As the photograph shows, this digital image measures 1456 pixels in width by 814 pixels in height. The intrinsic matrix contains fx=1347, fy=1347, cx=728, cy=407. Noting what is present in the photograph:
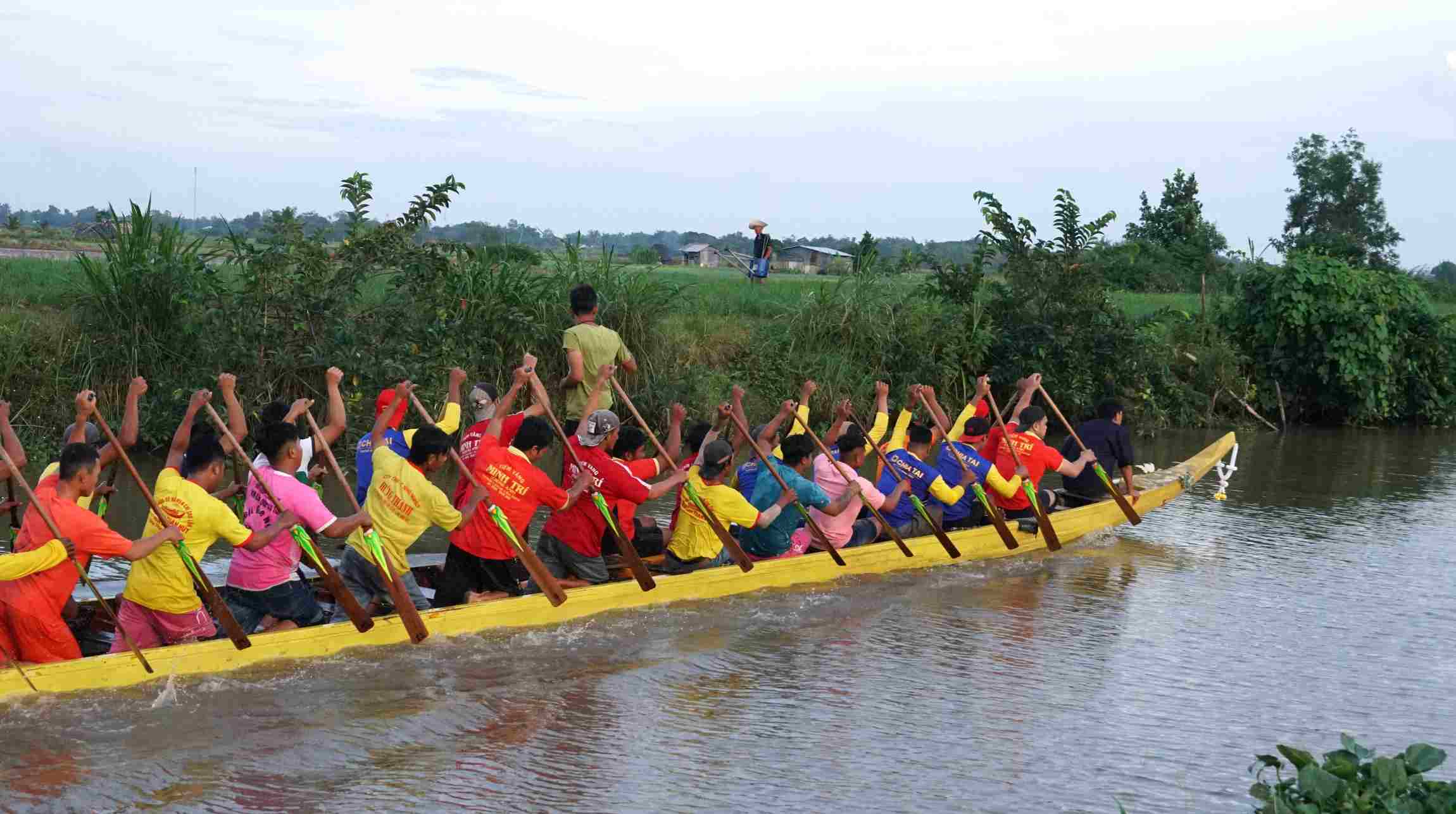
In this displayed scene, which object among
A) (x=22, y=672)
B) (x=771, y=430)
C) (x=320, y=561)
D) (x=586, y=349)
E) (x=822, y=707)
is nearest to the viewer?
(x=22, y=672)

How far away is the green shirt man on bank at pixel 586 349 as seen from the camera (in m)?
10.6

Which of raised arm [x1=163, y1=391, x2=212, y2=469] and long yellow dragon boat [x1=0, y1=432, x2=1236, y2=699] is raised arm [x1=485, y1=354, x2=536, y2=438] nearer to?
long yellow dragon boat [x1=0, y1=432, x2=1236, y2=699]

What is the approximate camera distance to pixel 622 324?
16062mm

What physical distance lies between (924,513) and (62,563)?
6288 millimetres

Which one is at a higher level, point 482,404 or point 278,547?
point 482,404

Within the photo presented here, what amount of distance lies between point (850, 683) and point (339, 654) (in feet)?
9.56

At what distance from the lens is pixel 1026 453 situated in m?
11.3

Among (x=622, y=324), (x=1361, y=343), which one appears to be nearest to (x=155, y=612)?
(x=622, y=324)

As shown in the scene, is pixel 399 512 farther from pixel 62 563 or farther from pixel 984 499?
pixel 984 499

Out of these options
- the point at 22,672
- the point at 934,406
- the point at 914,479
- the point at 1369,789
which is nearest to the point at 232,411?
the point at 22,672

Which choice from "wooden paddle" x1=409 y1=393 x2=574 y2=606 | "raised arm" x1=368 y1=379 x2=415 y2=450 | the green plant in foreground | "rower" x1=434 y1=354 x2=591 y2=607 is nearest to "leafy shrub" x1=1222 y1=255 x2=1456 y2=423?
"rower" x1=434 y1=354 x2=591 y2=607

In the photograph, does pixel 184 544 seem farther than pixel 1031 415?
No

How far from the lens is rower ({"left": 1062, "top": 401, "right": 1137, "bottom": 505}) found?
1252 cm

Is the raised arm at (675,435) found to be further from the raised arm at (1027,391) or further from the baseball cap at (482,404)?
the raised arm at (1027,391)
